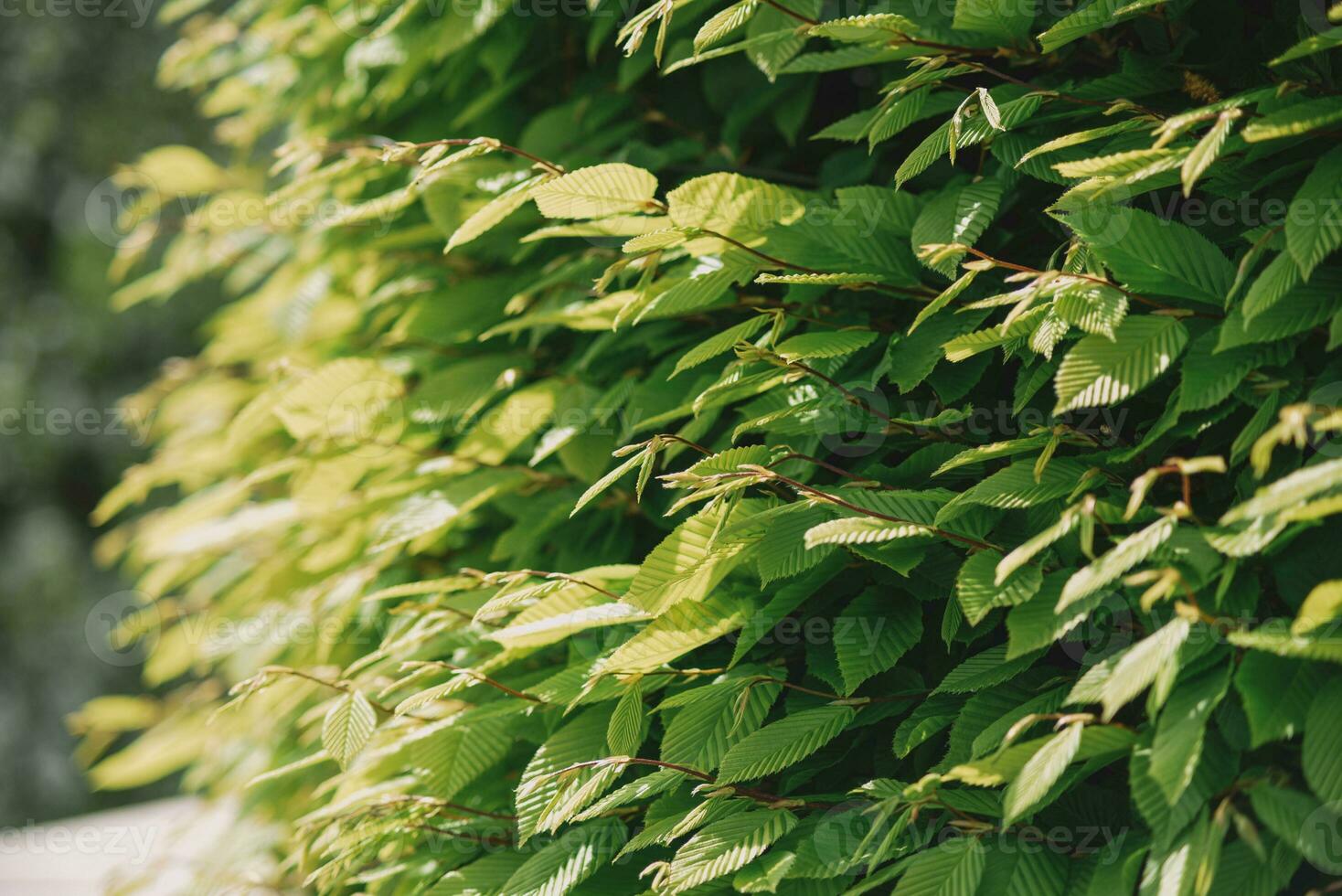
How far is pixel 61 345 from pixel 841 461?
20.8 feet

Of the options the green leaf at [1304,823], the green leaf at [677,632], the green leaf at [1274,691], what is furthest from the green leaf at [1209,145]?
the green leaf at [677,632]

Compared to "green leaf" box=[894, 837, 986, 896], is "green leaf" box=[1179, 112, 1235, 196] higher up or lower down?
higher up

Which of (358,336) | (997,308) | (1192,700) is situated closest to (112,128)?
(358,336)

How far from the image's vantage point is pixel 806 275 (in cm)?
116

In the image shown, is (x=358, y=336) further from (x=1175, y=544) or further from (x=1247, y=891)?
(x=1247, y=891)

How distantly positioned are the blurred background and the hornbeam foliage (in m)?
5.12

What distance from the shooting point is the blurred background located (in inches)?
236

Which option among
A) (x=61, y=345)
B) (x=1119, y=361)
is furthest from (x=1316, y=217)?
(x=61, y=345)

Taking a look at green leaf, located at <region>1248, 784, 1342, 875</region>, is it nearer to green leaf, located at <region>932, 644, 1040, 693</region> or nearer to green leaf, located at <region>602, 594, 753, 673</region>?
green leaf, located at <region>932, 644, 1040, 693</region>

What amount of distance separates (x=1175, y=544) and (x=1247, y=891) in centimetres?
30

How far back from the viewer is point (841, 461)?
1.32 metres

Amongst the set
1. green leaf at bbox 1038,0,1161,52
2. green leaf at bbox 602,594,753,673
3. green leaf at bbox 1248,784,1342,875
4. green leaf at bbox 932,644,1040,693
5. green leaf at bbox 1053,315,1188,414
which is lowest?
green leaf at bbox 1248,784,1342,875

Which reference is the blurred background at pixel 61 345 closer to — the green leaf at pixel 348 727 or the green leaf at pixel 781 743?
the green leaf at pixel 348 727

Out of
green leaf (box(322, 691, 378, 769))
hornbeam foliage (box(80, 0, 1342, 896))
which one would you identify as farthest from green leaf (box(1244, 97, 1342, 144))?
green leaf (box(322, 691, 378, 769))
